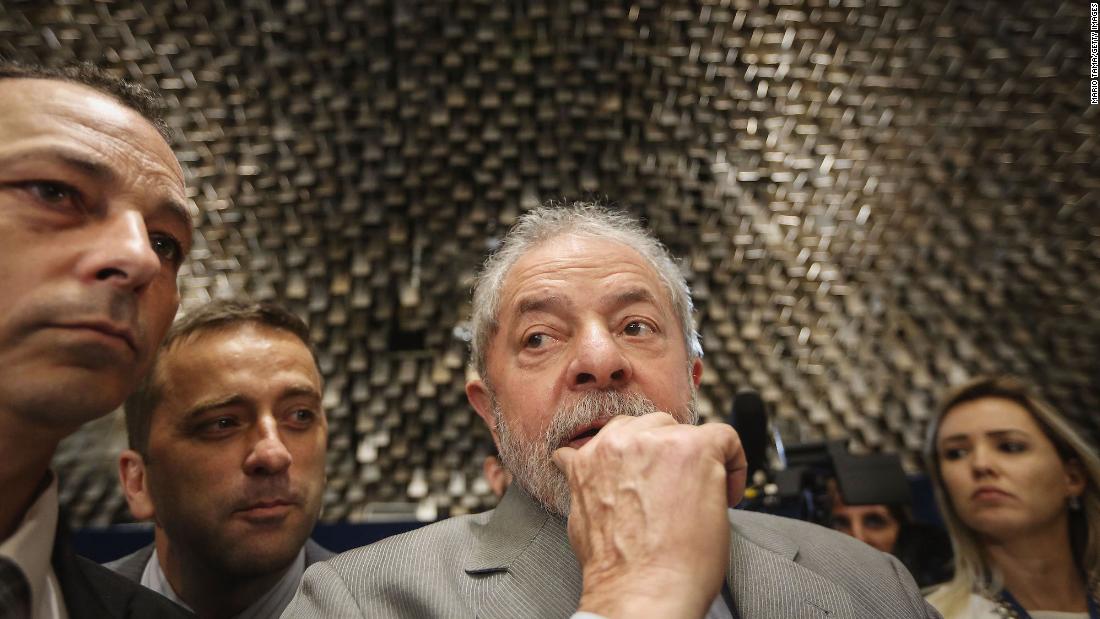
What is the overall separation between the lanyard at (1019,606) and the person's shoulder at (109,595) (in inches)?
69.1

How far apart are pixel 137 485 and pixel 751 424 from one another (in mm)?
1240

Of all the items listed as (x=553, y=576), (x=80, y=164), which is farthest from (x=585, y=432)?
(x=80, y=164)

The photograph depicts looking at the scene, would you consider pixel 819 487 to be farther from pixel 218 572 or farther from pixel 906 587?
pixel 218 572

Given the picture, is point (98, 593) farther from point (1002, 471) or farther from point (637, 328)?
point (1002, 471)

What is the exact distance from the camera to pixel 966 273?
9.66 ft

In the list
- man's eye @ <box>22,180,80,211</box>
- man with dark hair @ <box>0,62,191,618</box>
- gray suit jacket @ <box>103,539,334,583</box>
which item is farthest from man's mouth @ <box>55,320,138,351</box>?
gray suit jacket @ <box>103,539,334,583</box>

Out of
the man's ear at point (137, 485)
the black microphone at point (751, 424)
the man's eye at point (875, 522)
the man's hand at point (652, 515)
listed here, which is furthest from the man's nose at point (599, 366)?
the man's eye at point (875, 522)

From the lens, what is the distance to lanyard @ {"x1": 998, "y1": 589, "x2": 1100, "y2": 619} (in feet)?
5.60

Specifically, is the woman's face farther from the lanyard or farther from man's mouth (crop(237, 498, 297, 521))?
man's mouth (crop(237, 498, 297, 521))

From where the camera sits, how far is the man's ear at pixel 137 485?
143 cm

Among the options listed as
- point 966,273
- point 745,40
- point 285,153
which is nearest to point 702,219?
point 745,40

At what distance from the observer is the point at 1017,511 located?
69.1 inches

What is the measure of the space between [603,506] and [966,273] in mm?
2710

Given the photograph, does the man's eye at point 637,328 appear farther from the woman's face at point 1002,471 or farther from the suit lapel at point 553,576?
the woman's face at point 1002,471
